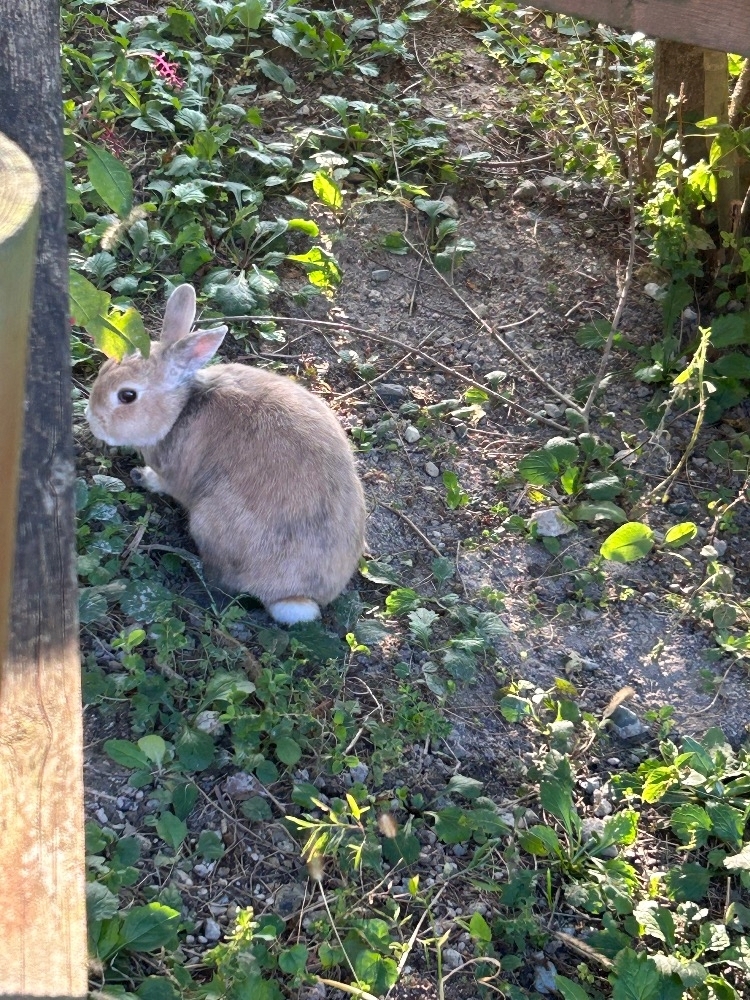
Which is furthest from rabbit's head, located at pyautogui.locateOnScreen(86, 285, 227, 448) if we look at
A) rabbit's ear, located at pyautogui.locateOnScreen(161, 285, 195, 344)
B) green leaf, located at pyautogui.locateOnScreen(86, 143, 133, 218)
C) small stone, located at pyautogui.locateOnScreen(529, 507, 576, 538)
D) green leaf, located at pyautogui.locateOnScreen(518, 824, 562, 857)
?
green leaf, located at pyautogui.locateOnScreen(518, 824, 562, 857)

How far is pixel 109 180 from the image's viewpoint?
9.82 feet

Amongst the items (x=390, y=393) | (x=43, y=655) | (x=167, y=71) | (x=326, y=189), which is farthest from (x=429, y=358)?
(x=43, y=655)

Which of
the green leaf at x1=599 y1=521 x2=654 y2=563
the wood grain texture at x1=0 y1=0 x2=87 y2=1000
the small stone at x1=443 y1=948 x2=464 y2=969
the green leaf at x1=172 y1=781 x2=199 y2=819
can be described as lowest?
the small stone at x1=443 y1=948 x2=464 y2=969

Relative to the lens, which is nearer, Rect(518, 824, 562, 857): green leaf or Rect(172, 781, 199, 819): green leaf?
Rect(172, 781, 199, 819): green leaf

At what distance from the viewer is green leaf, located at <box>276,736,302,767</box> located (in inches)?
112

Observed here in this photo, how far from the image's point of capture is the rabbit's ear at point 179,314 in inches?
139

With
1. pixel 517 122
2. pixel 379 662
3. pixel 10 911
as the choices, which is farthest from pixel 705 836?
pixel 517 122

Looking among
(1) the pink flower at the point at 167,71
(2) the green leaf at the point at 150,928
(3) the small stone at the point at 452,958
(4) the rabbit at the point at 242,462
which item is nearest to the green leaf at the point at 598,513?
(4) the rabbit at the point at 242,462

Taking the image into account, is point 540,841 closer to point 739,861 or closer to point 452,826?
point 452,826

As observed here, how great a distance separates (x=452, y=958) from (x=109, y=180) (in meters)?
2.40

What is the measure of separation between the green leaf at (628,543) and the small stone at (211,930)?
6.12 ft

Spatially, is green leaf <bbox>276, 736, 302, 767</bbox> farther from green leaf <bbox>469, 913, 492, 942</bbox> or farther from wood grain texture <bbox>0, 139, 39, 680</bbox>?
wood grain texture <bbox>0, 139, 39, 680</bbox>

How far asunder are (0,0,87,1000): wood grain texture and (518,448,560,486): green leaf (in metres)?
2.27

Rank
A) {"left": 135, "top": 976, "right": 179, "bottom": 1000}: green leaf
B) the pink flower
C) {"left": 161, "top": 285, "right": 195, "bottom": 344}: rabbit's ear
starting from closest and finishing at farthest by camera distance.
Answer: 1. {"left": 135, "top": 976, "right": 179, "bottom": 1000}: green leaf
2. {"left": 161, "top": 285, "right": 195, "bottom": 344}: rabbit's ear
3. the pink flower
